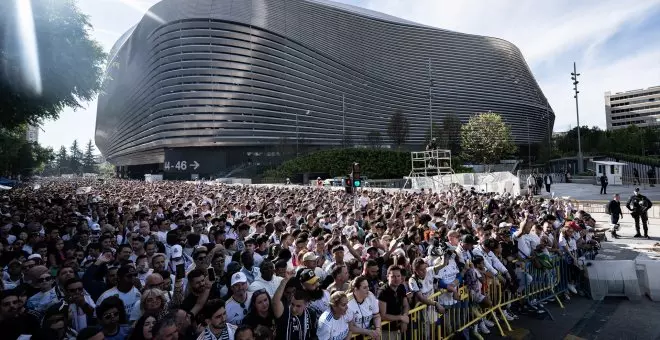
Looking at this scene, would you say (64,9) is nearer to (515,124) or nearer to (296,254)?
(296,254)

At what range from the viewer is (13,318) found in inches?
150

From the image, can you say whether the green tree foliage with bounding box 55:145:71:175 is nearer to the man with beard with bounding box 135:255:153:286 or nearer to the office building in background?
the man with beard with bounding box 135:255:153:286

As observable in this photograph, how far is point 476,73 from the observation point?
114312 mm

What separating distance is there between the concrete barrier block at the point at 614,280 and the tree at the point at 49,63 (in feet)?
58.2

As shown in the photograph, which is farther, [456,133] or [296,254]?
[456,133]

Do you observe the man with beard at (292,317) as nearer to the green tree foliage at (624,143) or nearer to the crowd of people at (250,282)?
the crowd of people at (250,282)

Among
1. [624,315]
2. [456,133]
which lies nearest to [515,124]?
[456,133]

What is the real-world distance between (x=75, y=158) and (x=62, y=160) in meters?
5.62

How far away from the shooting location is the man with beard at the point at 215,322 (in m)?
3.63

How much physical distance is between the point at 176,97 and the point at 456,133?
60.7 meters

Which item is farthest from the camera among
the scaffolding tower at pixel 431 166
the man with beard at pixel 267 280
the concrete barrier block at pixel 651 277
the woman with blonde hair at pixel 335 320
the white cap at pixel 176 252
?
the scaffolding tower at pixel 431 166

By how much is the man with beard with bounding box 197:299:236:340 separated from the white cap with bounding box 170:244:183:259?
12.3 feet

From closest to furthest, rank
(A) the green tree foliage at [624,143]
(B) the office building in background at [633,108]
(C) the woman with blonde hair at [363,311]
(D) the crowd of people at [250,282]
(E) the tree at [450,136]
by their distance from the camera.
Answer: (D) the crowd of people at [250,282], (C) the woman with blonde hair at [363,311], (A) the green tree foliage at [624,143], (E) the tree at [450,136], (B) the office building in background at [633,108]

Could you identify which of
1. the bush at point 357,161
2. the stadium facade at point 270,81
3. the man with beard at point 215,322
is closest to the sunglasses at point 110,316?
the man with beard at point 215,322
